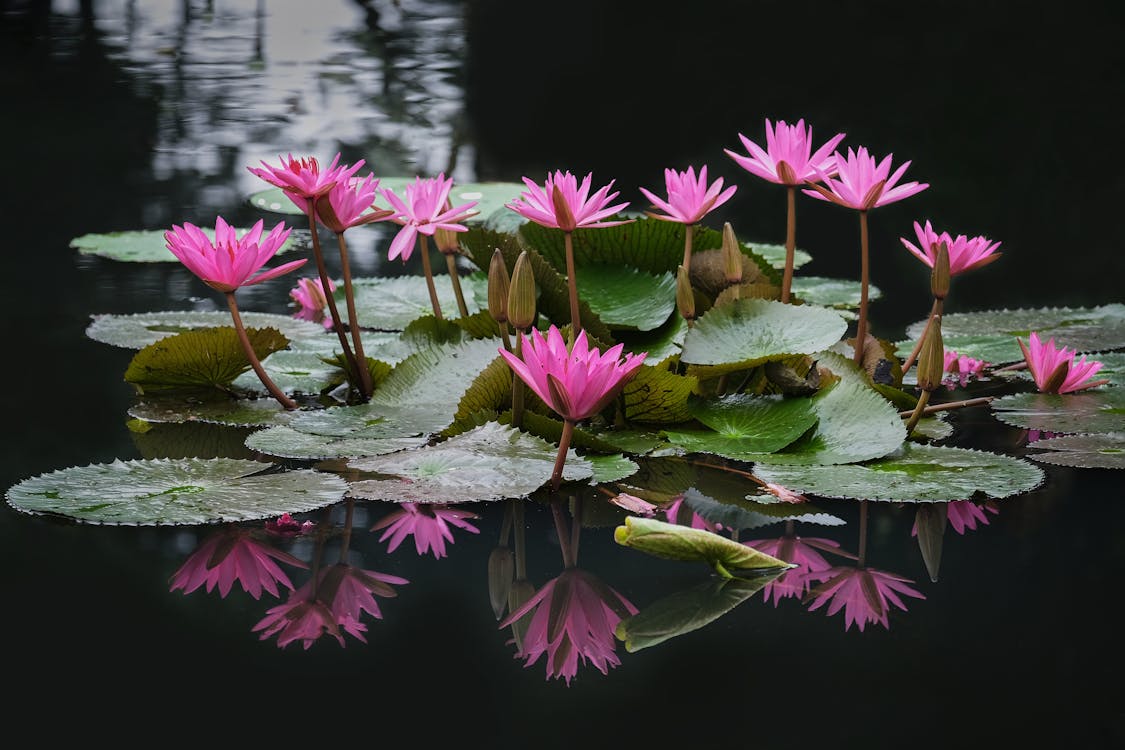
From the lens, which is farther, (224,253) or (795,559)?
(224,253)

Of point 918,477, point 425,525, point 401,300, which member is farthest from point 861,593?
point 401,300

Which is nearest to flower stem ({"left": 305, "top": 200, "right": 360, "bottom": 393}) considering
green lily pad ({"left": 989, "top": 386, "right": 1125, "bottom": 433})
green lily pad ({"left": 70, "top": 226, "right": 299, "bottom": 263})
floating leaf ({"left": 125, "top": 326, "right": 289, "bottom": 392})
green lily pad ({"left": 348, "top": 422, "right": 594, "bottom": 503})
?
floating leaf ({"left": 125, "top": 326, "right": 289, "bottom": 392})

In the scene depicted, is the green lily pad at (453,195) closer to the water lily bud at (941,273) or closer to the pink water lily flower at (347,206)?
the pink water lily flower at (347,206)

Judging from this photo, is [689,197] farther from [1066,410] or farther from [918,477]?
[1066,410]

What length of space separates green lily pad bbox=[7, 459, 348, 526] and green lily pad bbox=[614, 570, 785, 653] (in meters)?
0.42

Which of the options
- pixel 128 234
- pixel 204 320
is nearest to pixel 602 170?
pixel 128 234

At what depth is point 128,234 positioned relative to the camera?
3.26 meters

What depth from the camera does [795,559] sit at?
4.55 ft

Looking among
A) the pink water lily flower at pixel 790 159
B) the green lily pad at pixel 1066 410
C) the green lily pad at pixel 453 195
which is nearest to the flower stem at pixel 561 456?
the pink water lily flower at pixel 790 159

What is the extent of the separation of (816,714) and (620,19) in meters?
7.18

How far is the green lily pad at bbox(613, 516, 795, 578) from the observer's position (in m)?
1.31

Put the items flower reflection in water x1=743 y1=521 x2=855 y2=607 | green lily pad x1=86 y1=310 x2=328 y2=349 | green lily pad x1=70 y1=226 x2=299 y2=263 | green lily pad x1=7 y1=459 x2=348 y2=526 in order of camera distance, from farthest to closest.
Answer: green lily pad x1=70 y1=226 x2=299 y2=263 < green lily pad x1=86 y1=310 x2=328 y2=349 < green lily pad x1=7 y1=459 x2=348 y2=526 < flower reflection in water x1=743 y1=521 x2=855 y2=607

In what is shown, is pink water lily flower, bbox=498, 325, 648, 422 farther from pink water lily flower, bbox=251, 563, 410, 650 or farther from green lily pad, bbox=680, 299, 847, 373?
green lily pad, bbox=680, 299, 847, 373

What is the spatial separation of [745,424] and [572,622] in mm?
588
